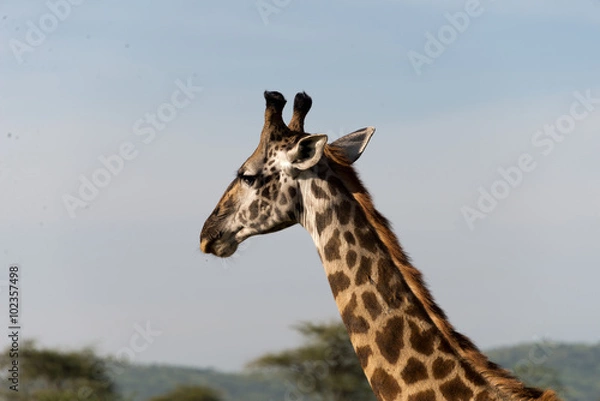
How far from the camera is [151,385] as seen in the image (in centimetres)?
6681

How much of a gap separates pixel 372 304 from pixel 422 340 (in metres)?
0.42

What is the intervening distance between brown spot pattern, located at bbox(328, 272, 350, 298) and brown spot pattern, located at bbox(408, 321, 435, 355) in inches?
23.4

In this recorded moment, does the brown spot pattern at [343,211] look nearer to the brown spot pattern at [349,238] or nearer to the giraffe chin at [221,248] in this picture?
the brown spot pattern at [349,238]

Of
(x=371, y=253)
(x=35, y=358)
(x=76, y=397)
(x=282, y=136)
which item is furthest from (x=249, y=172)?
(x=35, y=358)

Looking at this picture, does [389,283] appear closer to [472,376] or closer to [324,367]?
[472,376]

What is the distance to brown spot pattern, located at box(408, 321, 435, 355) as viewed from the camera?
24.1ft

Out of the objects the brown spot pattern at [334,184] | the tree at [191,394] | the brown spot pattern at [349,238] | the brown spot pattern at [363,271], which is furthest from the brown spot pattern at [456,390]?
the tree at [191,394]

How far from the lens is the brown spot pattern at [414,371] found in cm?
732

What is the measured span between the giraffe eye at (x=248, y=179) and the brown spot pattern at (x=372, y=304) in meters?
1.27

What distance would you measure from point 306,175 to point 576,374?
209 ft

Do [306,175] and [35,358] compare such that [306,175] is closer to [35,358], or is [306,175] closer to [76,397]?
[76,397]

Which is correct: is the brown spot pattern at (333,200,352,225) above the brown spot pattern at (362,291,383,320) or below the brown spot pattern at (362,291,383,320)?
above

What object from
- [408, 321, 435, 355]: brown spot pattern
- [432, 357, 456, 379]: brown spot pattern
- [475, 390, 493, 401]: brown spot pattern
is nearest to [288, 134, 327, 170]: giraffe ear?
[408, 321, 435, 355]: brown spot pattern

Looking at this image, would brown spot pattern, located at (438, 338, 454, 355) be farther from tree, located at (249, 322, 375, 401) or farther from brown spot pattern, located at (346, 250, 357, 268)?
tree, located at (249, 322, 375, 401)
